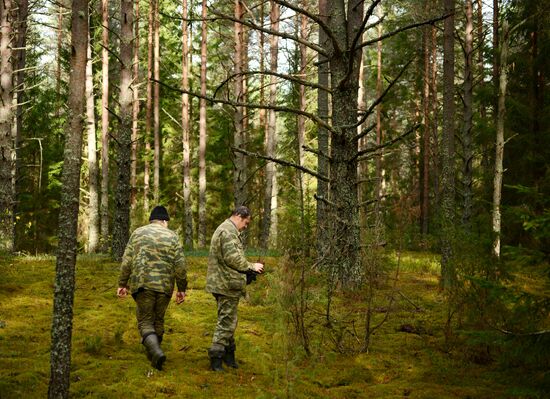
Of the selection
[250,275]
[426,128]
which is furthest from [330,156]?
[426,128]

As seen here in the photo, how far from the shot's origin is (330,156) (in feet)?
29.4

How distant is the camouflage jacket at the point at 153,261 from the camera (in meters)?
6.35

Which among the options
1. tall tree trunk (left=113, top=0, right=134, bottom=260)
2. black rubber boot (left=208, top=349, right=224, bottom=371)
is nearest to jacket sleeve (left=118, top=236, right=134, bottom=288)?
black rubber boot (left=208, top=349, right=224, bottom=371)

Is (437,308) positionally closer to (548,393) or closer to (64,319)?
(548,393)

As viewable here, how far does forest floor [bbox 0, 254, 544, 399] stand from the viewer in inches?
213

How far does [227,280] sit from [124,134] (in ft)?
21.7

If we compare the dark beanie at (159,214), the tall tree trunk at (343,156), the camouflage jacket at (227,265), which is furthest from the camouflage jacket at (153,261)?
the tall tree trunk at (343,156)

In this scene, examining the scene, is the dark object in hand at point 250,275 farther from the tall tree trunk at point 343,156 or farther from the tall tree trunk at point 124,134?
the tall tree trunk at point 124,134

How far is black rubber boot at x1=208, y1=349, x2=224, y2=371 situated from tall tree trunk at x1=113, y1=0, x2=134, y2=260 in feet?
20.8

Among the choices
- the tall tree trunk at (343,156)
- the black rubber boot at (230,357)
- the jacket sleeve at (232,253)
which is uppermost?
the tall tree trunk at (343,156)

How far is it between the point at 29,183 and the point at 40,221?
272cm

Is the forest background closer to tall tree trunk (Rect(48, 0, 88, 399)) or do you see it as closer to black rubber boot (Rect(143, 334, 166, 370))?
tall tree trunk (Rect(48, 0, 88, 399))

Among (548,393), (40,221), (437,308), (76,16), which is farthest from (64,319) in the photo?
(40,221)

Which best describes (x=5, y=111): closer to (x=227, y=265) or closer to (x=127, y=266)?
(x=127, y=266)
